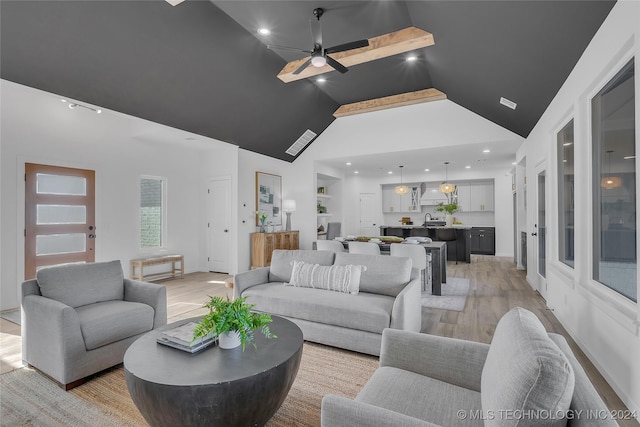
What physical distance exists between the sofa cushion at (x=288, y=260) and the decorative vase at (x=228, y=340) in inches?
67.2

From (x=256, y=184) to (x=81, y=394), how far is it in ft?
16.6

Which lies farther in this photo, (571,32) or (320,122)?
(320,122)

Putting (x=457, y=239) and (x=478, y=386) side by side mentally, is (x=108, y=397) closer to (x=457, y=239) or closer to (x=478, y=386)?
(x=478, y=386)

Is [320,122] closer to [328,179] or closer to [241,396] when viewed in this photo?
[328,179]

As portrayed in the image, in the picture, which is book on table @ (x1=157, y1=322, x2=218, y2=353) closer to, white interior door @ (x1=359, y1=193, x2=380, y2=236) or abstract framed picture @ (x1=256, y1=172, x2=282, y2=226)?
abstract framed picture @ (x1=256, y1=172, x2=282, y2=226)

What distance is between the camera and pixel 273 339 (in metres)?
1.98

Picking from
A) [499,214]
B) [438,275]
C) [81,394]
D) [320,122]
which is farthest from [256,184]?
[499,214]

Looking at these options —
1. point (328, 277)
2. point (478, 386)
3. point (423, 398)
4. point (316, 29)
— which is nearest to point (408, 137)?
point (316, 29)

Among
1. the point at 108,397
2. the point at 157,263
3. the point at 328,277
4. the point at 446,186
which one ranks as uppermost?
the point at 446,186

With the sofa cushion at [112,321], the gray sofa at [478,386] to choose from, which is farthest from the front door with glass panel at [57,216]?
the gray sofa at [478,386]

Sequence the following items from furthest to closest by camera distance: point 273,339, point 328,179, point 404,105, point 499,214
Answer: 1. point 328,179
2. point 499,214
3. point 404,105
4. point 273,339

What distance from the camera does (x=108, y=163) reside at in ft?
18.1

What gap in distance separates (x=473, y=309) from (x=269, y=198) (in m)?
4.73

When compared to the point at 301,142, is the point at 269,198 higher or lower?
lower
